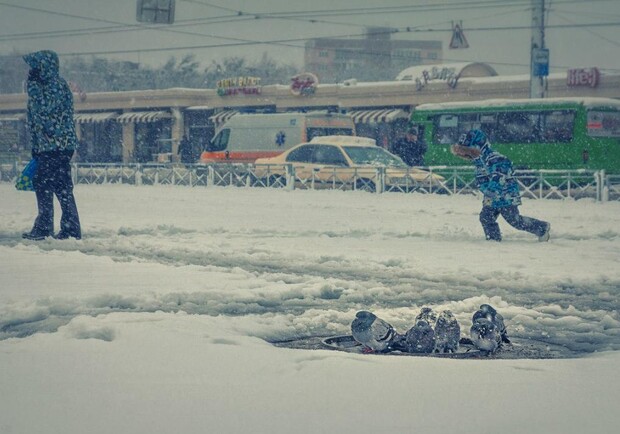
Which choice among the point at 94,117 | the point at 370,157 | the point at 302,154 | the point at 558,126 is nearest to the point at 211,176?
the point at 302,154

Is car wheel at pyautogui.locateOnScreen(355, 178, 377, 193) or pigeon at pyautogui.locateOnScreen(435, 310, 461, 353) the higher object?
car wheel at pyautogui.locateOnScreen(355, 178, 377, 193)

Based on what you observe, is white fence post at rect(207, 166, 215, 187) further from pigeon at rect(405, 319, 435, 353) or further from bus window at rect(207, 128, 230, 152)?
pigeon at rect(405, 319, 435, 353)

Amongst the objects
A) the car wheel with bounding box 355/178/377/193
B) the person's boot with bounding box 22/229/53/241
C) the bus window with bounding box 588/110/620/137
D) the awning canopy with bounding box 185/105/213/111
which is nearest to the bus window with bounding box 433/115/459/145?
the bus window with bounding box 588/110/620/137

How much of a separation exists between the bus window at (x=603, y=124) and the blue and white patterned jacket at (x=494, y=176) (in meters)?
16.2

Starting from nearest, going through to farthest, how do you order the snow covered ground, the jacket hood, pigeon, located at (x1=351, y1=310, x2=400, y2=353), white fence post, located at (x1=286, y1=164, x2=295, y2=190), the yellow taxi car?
the snow covered ground → pigeon, located at (x1=351, y1=310, x2=400, y2=353) → the jacket hood → the yellow taxi car → white fence post, located at (x1=286, y1=164, x2=295, y2=190)

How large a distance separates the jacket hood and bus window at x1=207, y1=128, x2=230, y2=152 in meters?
22.5

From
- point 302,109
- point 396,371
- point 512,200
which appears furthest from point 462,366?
point 302,109

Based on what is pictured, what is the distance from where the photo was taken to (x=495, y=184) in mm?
11047

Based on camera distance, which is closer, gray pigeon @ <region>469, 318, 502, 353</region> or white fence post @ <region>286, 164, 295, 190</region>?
gray pigeon @ <region>469, 318, 502, 353</region>

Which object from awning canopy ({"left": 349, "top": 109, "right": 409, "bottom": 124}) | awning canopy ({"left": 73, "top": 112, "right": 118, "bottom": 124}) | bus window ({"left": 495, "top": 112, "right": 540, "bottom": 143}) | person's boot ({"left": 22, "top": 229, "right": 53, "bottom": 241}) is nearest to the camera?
person's boot ({"left": 22, "top": 229, "right": 53, "bottom": 241})

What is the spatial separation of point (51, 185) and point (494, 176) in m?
4.95

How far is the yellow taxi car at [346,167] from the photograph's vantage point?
24.1m

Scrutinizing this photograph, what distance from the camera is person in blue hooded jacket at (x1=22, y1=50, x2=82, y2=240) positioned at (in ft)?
32.1

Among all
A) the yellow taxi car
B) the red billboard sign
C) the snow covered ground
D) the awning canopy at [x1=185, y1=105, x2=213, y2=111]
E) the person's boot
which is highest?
the red billboard sign
